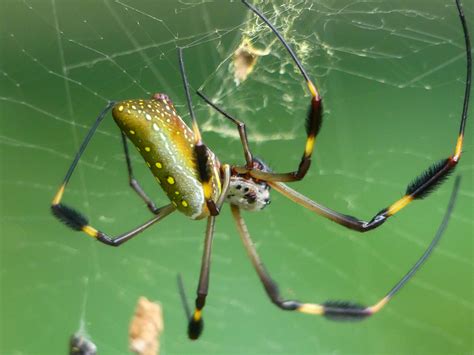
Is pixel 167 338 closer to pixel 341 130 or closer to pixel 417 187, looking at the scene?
pixel 341 130

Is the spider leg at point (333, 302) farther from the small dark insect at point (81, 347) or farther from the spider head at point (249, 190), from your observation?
the small dark insect at point (81, 347)

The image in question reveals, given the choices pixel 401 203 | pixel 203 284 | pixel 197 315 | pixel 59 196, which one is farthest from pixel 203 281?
pixel 401 203

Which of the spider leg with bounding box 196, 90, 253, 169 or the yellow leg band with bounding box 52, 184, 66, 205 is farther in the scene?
the yellow leg band with bounding box 52, 184, 66, 205

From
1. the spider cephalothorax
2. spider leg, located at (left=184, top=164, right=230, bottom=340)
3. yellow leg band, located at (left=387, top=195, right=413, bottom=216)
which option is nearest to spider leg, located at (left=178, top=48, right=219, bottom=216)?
the spider cephalothorax

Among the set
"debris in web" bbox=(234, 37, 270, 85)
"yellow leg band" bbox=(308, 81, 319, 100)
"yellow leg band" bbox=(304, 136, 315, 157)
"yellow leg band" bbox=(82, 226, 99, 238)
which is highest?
"yellow leg band" bbox=(308, 81, 319, 100)

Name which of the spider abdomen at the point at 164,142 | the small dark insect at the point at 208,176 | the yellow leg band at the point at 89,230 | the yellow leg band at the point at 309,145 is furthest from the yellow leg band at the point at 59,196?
the yellow leg band at the point at 309,145

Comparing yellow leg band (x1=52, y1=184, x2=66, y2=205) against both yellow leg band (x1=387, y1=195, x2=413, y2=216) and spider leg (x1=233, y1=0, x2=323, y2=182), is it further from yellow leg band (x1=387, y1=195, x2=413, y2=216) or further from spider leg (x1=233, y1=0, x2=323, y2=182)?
yellow leg band (x1=387, y1=195, x2=413, y2=216)

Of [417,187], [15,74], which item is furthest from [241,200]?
[15,74]
